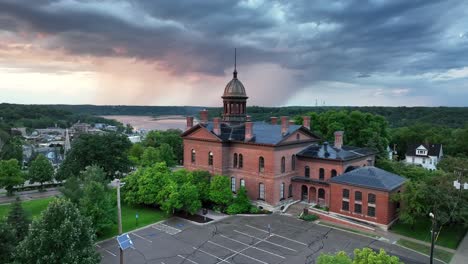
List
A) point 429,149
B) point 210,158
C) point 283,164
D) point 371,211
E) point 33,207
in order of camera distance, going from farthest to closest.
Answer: point 429,149, point 210,158, point 33,207, point 283,164, point 371,211

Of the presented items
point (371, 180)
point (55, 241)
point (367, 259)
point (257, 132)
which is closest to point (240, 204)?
point (257, 132)

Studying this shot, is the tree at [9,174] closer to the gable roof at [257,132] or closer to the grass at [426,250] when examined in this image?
the gable roof at [257,132]

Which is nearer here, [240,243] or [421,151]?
[240,243]

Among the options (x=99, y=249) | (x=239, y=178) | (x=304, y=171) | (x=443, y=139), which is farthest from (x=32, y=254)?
(x=443, y=139)

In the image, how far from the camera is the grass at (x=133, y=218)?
31534mm

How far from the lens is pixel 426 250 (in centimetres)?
2677

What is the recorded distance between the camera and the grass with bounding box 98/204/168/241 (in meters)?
31.5

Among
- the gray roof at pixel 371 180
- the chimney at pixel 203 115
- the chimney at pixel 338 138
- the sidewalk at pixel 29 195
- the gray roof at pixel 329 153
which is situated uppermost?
the chimney at pixel 203 115

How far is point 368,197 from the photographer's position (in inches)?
1287

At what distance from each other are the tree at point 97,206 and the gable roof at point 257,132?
16124 millimetres

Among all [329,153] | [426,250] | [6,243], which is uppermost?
[329,153]

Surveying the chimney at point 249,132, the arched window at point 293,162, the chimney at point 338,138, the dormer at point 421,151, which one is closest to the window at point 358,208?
the arched window at point 293,162

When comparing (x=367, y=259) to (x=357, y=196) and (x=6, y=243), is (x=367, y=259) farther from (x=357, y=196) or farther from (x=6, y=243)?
(x=357, y=196)

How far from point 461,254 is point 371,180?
9519mm
